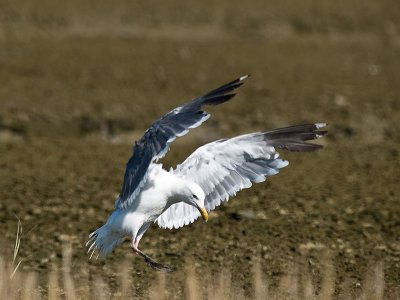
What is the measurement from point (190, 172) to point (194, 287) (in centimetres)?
76

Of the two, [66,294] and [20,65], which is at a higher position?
[20,65]

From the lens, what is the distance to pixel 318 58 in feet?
51.9

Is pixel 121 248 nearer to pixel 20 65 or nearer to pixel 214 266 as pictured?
pixel 214 266

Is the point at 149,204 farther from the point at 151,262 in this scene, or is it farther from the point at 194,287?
the point at 194,287

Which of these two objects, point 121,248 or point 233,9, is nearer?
point 121,248

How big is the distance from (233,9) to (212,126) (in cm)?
615

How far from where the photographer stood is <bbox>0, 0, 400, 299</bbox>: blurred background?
8.47m

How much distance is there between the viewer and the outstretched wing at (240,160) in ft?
23.7

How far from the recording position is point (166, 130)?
676cm

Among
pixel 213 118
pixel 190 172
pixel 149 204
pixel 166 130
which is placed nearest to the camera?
pixel 166 130

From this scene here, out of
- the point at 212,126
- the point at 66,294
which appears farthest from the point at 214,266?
the point at 212,126

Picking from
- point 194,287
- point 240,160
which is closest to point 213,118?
point 194,287

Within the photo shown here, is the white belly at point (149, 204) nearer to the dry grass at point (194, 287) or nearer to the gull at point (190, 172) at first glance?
the gull at point (190, 172)

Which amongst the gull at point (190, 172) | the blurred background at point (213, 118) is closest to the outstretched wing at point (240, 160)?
the gull at point (190, 172)
